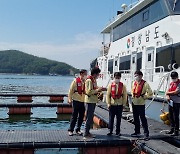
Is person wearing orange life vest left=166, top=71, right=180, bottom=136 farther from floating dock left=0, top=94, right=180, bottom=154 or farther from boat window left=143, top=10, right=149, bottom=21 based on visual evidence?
boat window left=143, top=10, right=149, bottom=21

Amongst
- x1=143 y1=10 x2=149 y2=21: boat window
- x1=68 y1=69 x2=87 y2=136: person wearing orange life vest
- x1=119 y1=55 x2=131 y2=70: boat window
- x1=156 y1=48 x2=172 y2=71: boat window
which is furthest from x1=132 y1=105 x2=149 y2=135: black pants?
x1=119 y1=55 x2=131 y2=70: boat window

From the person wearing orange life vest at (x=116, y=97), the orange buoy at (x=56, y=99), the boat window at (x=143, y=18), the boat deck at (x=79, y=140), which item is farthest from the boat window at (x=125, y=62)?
the orange buoy at (x=56, y=99)

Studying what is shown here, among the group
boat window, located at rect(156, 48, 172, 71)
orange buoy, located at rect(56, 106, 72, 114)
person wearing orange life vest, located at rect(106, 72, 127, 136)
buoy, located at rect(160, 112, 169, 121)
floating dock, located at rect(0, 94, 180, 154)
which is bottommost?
orange buoy, located at rect(56, 106, 72, 114)

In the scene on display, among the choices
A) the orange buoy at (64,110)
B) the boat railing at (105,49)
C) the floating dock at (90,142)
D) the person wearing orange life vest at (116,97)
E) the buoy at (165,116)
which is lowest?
the orange buoy at (64,110)

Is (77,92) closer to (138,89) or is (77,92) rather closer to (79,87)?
(79,87)

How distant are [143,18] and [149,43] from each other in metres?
2.06

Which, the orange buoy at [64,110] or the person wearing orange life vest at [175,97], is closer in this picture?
the person wearing orange life vest at [175,97]

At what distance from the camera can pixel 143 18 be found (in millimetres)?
15133

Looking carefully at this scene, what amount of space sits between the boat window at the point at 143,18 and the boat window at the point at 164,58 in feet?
5.25

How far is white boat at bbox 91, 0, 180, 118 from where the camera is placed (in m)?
11.3

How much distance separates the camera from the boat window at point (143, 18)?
13.1 metres

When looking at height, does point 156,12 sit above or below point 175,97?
above

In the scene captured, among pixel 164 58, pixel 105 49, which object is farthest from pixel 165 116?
pixel 105 49

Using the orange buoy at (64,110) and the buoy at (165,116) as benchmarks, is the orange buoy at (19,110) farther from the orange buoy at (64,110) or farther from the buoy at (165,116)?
the buoy at (165,116)
